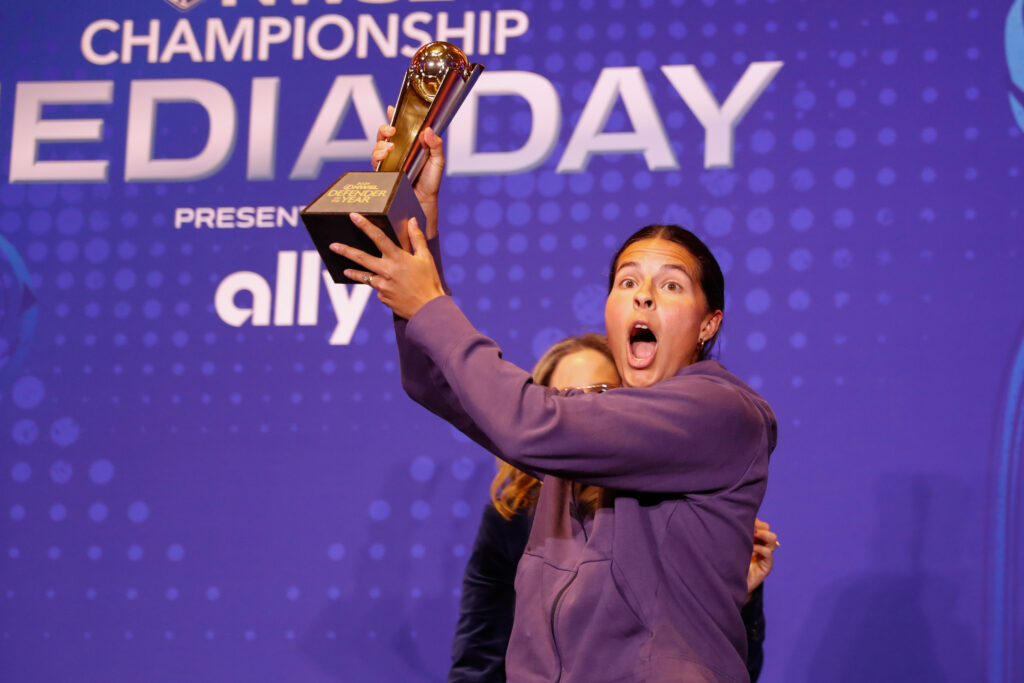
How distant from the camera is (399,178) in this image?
1.28 meters

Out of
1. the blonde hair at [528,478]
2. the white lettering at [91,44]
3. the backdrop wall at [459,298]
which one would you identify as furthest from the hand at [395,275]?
the white lettering at [91,44]

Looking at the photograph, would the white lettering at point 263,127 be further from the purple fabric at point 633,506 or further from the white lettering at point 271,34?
the purple fabric at point 633,506

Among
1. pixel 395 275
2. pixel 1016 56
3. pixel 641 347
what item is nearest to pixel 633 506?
pixel 641 347

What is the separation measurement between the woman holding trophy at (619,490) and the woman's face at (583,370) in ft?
2.69

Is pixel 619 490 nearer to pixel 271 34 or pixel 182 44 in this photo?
pixel 271 34

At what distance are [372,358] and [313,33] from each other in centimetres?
95

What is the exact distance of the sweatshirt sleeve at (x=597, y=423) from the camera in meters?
1.16

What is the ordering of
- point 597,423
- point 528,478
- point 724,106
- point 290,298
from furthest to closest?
point 290,298, point 724,106, point 528,478, point 597,423

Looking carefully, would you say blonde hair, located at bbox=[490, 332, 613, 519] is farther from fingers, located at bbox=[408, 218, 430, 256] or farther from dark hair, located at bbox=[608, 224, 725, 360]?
fingers, located at bbox=[408, 218, 430, 256]

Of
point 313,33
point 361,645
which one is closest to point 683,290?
point 361,645

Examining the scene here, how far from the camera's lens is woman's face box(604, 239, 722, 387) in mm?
1407

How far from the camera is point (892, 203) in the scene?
252cm

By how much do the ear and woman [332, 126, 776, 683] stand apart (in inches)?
5.3

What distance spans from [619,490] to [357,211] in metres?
0.47
